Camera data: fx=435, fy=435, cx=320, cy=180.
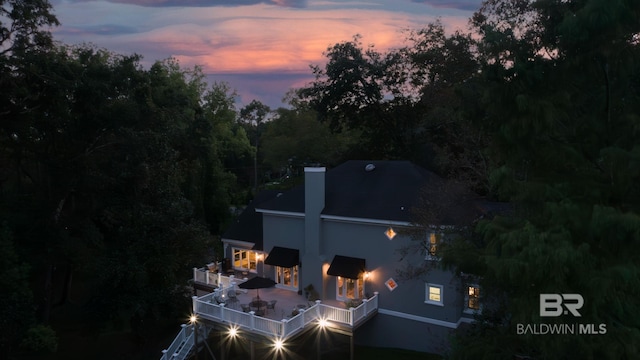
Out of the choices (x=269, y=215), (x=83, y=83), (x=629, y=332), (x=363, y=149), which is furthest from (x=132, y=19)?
(x=629, y=332)

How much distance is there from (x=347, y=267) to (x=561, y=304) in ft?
40.0

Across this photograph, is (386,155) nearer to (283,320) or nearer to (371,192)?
(371,192)

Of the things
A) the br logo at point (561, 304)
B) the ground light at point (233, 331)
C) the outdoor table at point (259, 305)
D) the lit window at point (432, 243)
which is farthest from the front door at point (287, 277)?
the br logo at point (561, 304)

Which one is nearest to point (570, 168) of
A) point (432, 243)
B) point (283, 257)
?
point (432, 243)

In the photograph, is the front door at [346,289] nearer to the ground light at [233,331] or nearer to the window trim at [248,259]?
the ground light at [233,331]

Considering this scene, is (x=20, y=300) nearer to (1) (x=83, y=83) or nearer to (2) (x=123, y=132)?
(2) (x=123, y=132)

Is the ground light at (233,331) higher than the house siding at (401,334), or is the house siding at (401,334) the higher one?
the ground light at (233,331)

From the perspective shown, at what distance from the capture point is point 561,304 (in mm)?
6668

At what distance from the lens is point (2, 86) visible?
50.3ft

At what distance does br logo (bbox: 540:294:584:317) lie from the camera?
253 inches

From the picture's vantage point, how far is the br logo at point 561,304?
253 inches

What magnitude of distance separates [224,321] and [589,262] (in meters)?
14.0

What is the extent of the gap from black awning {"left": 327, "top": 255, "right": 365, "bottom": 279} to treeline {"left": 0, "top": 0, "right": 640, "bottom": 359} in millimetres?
5472

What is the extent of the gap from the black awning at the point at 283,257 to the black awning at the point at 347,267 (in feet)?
Result: 6.88
